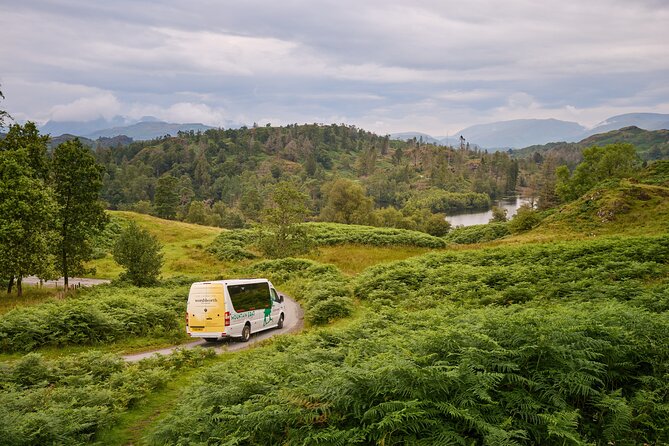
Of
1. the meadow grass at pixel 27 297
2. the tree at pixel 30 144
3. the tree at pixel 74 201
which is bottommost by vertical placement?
the meadow grass at pixel 27 297

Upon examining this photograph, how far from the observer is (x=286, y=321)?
89.8ft

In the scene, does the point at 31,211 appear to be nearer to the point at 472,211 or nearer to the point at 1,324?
the point at 1,324

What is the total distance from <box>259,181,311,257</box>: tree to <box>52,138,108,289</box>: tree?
19063mm

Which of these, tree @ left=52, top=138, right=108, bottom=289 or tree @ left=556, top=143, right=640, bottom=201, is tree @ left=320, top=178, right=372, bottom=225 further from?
tree @ left=52, top=138, right=108, bottom=289

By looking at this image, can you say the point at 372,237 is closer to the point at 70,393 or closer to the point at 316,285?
the point at 316,285

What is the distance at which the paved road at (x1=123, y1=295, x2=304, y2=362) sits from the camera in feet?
62.5

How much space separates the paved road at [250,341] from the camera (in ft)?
62.5

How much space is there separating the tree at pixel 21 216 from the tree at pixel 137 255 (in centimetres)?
474

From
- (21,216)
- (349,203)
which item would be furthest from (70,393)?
(349,203)

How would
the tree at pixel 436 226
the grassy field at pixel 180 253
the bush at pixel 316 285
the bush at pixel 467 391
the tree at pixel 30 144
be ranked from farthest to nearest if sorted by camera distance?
1. the tree at pixel 436 226
2. the grassy field at pixel 180 253
3. the tree at pixel 30 144
4. the bush at pixel 316 285
5. the bush at pixel 467 391

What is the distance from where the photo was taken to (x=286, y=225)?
49562 mm

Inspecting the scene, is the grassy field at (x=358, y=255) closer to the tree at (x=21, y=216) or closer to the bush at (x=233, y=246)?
the bush at (x=233, y=246)

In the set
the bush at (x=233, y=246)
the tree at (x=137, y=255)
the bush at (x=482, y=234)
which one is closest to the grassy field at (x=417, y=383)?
the tree at (x=137, y=255)

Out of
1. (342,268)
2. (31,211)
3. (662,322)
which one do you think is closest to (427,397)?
(662,322)
